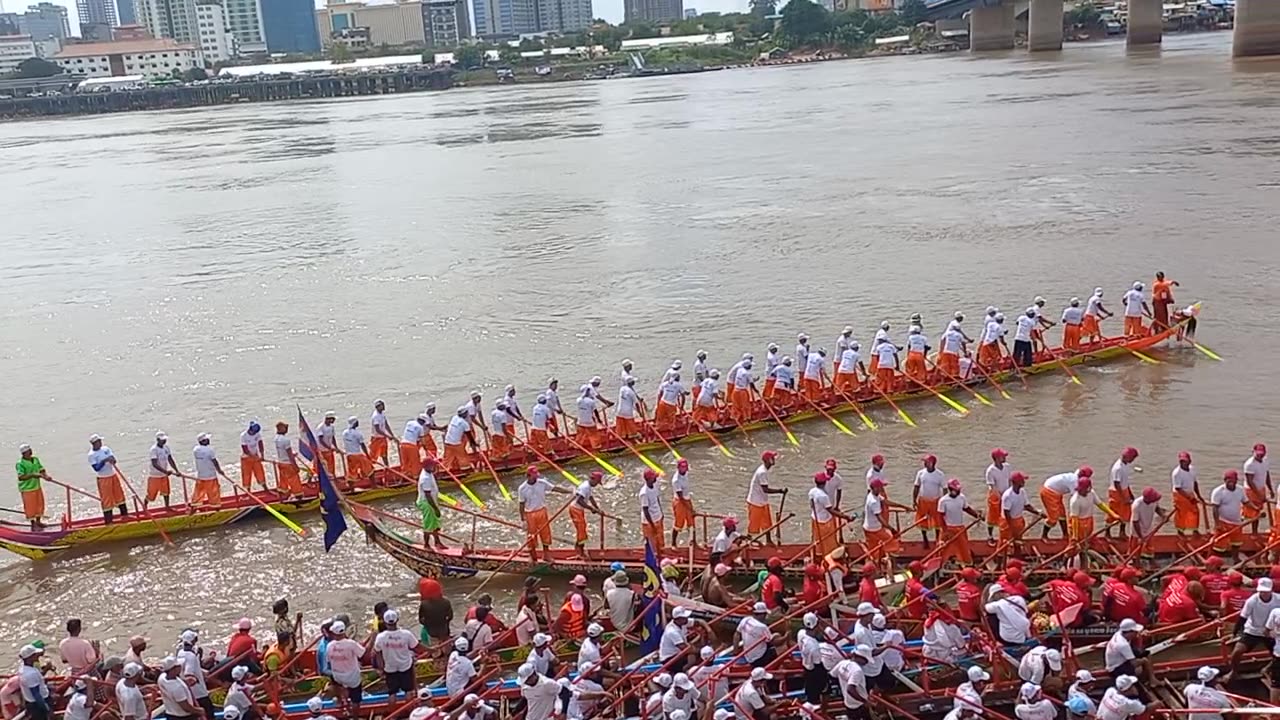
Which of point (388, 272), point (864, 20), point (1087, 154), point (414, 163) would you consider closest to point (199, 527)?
point (388, 272)

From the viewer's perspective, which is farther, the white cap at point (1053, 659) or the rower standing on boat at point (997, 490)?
the rower standing on boat at point (997, 490)

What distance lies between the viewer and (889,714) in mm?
9047

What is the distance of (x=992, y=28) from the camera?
120 m

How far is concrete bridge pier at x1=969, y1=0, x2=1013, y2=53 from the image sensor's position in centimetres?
11869

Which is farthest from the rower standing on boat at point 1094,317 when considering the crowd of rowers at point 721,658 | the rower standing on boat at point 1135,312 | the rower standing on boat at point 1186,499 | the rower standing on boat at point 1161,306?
the crowd of rowers at point 721,658

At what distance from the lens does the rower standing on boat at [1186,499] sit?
11.8 metres

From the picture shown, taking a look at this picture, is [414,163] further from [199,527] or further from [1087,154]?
[199,527]

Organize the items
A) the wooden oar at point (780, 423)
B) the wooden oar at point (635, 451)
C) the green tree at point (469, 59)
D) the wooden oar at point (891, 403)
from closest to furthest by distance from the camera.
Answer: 1. the wooden oar at point (635, 451)
2. the wooden oar at point (780, 423)
3. the wooden oar at point (891, 403)
4. the green tree at point (469, 59)

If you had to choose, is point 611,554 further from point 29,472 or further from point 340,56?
point 340,56

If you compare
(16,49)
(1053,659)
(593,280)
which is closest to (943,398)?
(1053,659)

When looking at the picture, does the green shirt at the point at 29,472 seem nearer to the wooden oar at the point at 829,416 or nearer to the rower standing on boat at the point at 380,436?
the rower standing on boat at the point at 380,436

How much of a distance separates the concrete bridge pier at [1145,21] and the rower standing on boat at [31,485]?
341 ft

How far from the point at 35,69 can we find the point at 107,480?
5959 inches

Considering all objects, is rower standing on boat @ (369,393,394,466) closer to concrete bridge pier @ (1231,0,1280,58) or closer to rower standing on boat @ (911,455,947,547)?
rower standing on boat @ (911,455,947,547)
